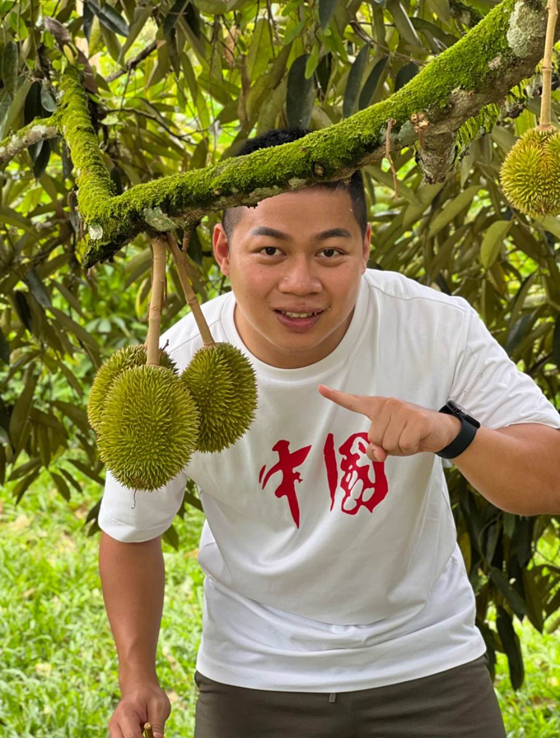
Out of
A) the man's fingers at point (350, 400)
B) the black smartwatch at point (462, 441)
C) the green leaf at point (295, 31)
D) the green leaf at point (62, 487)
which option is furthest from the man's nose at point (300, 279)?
the green leaf at point (62, 487)

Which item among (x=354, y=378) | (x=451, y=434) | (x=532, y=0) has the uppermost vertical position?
(x=532, y=0)

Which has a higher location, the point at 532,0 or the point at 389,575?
the point at 532,0

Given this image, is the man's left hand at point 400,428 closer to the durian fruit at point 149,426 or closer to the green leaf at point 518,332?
the durian fruit at point 149,426

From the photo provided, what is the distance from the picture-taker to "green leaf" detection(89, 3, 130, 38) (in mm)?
1413

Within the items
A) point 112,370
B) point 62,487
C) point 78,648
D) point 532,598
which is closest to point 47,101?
point 112,370

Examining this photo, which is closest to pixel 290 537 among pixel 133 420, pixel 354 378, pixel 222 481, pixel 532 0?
pixel 222 481

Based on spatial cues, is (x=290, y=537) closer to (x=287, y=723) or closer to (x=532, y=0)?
(x=287, y=723)

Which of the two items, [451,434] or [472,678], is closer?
[451,434]

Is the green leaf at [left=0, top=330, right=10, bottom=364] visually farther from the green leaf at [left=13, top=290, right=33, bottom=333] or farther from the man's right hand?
the man's right hand

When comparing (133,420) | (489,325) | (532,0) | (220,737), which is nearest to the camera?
(532,0)

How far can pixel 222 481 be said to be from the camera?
1.42 m

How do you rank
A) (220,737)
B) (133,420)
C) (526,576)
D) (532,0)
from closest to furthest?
(532,0)
(133,420)
(220,737)
(526,576)

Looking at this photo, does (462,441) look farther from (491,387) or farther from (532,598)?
(532,598)

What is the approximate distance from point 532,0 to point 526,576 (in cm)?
160
